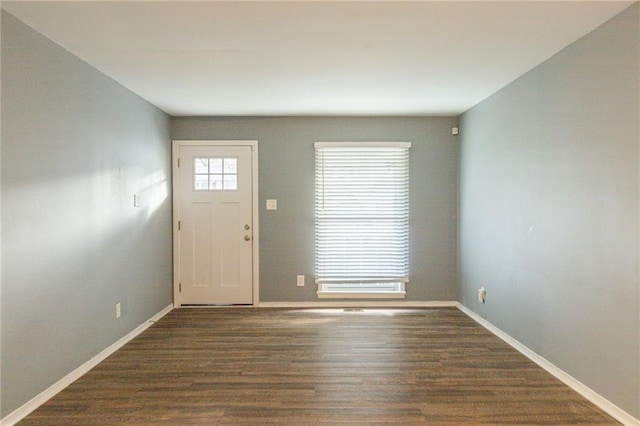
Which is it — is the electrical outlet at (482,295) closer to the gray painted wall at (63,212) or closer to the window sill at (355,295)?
the window sill at (355,295)

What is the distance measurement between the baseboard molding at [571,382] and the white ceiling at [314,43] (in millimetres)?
2304

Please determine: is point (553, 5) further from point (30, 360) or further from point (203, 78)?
point (30, 360)

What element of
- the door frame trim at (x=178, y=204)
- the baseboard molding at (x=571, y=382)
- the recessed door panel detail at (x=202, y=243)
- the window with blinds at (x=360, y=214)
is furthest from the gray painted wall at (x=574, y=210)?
the recessed door panel detail at (x=202, y=243)

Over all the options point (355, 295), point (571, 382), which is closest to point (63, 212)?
point (355, 295)

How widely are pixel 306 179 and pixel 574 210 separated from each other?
2926 mm

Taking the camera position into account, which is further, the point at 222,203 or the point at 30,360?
the point at 222,203

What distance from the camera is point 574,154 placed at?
8.85 feet

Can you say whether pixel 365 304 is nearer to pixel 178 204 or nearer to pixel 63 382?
pixel 178 204

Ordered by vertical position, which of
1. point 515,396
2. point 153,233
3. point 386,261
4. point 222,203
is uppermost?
point 222,203

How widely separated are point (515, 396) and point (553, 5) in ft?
7.83

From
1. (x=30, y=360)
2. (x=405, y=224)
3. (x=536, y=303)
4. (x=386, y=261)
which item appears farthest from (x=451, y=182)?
(x=30, y=360)

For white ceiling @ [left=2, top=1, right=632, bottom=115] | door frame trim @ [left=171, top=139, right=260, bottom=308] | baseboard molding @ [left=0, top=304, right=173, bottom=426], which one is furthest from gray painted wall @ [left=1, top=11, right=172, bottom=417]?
door frame trim @ [left=171, top=139, right=260, bottom=308]

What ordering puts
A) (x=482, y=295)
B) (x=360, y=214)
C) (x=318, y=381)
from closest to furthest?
(x=318, y=381) → (x=482, y=295) → (x=360, y=214)

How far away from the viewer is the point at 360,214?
485 cm
